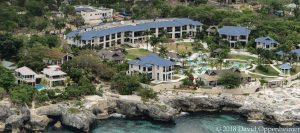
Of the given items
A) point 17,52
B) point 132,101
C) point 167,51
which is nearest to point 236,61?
point 167,51

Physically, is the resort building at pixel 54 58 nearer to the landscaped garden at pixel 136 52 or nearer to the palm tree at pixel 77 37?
the palm tree at pixel 77 37

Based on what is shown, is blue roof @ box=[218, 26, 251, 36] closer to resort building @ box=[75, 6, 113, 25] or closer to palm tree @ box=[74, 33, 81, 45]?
A: palm tree @ box=[74, 33, 81, 45]

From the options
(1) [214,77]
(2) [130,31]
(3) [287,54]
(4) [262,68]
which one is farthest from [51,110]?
(3) [287,54]

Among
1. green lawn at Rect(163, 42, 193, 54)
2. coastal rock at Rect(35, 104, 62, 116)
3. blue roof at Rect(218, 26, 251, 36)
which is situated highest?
blue roof at Rect(218, 26, 251, 36)

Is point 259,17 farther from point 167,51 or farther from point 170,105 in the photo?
point 170,105

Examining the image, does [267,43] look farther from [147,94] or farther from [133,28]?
[147,94]

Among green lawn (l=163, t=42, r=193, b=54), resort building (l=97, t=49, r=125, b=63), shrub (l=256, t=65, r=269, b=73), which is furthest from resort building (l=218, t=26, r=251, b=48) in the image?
resort building (l=97, t=49, r=125, b=63)
